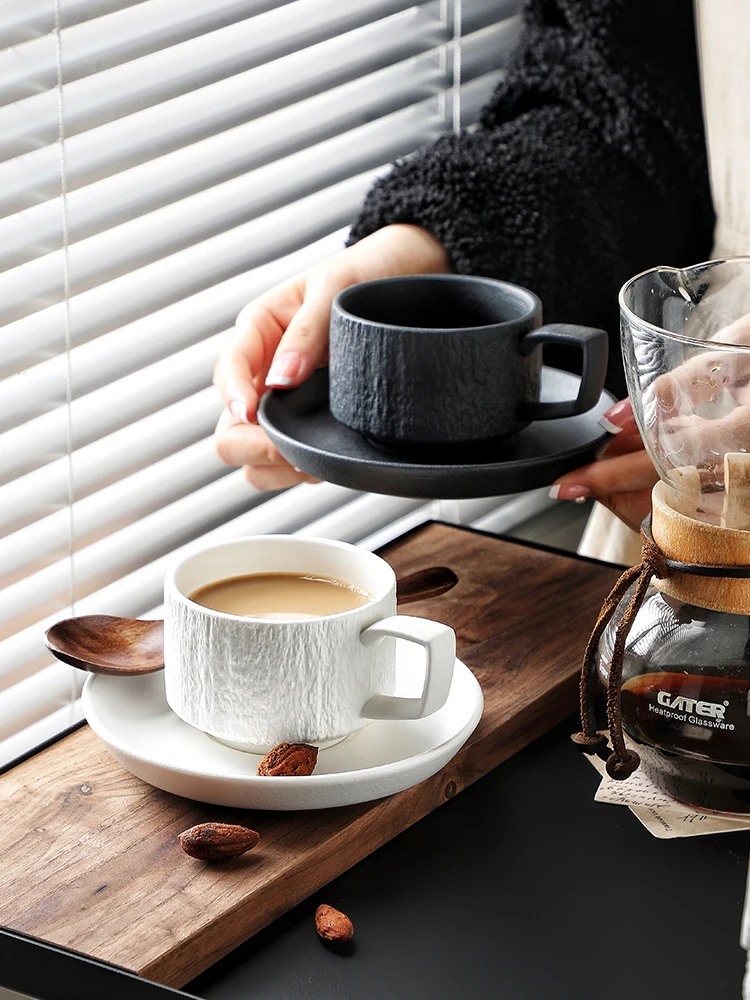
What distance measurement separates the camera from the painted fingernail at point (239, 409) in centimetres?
77

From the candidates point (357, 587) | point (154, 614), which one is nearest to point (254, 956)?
point (357, 587)

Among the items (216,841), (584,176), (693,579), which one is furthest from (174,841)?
(584,176)

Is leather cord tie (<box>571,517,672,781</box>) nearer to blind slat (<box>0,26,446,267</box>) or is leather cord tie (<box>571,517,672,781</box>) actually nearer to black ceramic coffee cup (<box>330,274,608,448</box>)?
black ceramic coffee cup (<box>330,274,608,448</box>)

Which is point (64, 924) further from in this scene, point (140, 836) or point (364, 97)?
point (364, 97)

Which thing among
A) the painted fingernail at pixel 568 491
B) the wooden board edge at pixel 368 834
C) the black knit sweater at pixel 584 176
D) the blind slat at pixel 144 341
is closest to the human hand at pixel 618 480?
the painted fingernail at pixel 568 491

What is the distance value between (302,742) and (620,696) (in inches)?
5.7

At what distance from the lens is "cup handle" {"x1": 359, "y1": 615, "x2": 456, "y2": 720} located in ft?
1.72

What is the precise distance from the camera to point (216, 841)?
493 millimetres

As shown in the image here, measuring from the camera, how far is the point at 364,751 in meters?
0.56

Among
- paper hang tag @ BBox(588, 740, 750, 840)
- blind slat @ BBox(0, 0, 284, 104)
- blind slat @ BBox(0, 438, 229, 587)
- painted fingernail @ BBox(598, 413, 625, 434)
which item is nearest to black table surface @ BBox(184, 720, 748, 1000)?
paper hang tag @ BBox(588, 740, 750, 840)

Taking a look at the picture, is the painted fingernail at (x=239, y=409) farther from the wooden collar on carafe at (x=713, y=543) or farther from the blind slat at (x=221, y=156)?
the wooden collar on carafe at (x=713, y=543)

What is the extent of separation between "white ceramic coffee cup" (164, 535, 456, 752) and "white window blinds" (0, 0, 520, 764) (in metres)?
0.31

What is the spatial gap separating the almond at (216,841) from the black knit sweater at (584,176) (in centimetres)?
48

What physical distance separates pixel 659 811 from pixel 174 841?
22 cm
